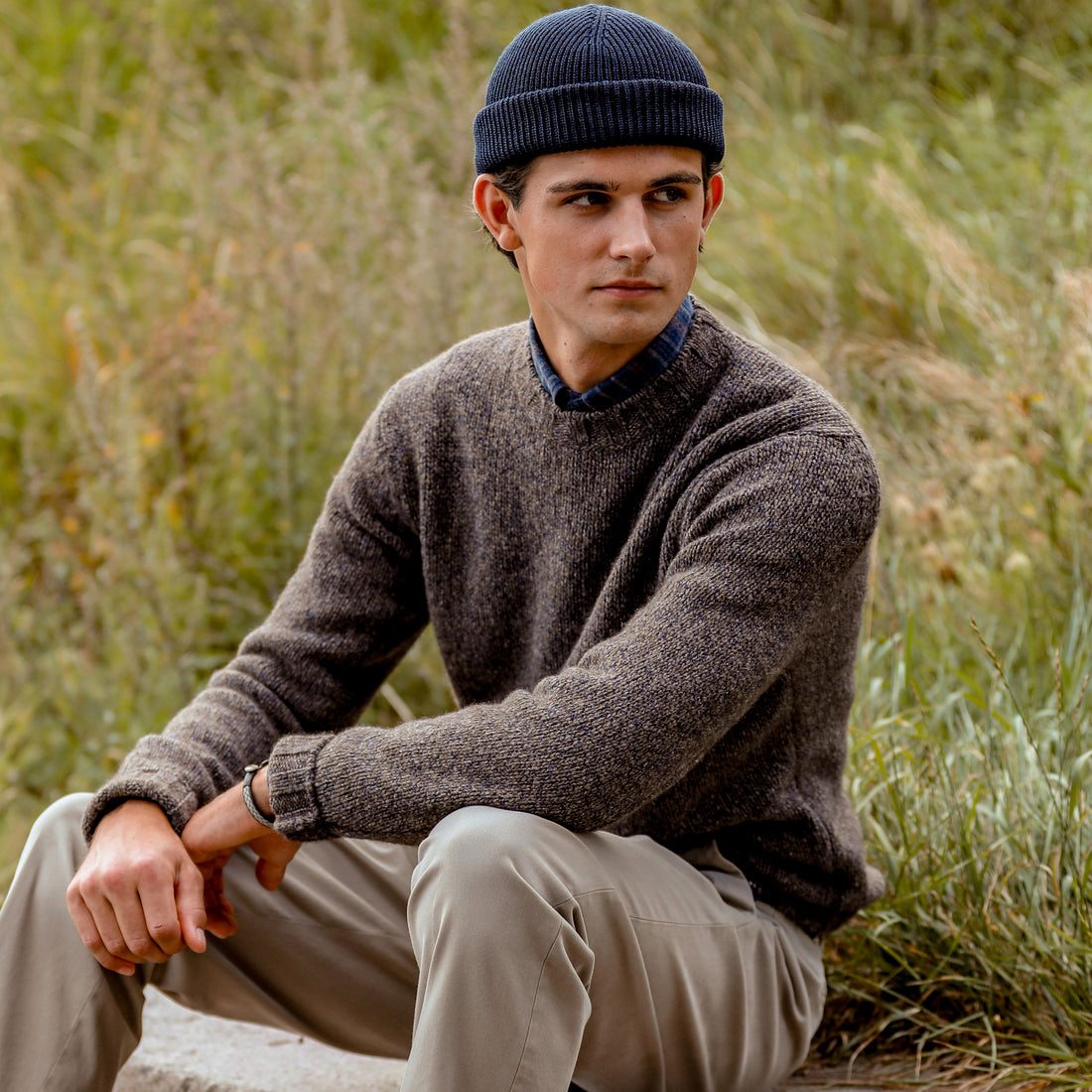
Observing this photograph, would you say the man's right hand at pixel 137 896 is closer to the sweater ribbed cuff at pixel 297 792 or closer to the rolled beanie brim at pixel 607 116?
the sweater ribbed cuff at pixel 297 792

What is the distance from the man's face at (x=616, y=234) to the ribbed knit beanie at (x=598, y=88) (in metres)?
0.03

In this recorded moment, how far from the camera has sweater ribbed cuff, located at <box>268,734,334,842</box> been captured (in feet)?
6.35

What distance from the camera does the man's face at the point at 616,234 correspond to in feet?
6.95

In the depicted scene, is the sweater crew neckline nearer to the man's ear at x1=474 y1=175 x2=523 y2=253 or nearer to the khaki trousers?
the man's ear at x1=474 y1=175 x2=523 y2=253

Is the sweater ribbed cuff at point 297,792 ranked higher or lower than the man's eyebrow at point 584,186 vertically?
lower

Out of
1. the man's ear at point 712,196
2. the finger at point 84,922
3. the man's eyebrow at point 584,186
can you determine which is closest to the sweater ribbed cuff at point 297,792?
the finger at point 84,922

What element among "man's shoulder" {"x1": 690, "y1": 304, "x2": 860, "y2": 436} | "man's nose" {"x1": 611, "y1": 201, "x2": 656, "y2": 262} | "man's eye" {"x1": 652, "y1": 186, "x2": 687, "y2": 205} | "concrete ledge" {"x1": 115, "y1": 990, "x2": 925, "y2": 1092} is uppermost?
"man's eye" {"x1": 652, "y1": 186, "x2": 687, "y2": 205}

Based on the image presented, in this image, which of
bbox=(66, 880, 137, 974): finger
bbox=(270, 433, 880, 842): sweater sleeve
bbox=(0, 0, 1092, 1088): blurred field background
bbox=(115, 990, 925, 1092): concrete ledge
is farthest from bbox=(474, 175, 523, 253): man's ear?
bbox=(115, 990, 925, 1092): concrete ledge

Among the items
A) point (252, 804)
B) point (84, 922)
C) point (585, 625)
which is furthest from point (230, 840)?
point (585, 625)

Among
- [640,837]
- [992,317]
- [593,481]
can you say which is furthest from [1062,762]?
[992,317]

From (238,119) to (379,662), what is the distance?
15.5 feet

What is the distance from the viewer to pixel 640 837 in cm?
213

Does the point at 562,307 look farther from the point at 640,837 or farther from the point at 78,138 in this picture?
the point at 78,138

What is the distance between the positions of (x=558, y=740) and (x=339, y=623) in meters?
0.72
